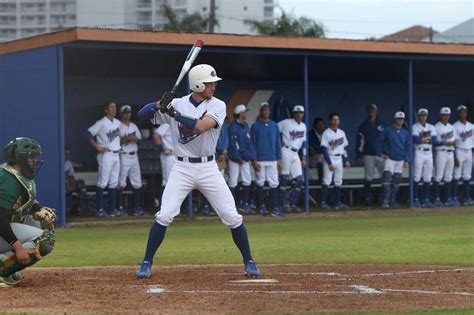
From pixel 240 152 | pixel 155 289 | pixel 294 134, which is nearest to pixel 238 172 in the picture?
pixel 240 152

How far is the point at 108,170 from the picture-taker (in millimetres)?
16844

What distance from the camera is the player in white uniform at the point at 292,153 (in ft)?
59.1

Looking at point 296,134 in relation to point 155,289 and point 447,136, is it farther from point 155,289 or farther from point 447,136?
point 155,289

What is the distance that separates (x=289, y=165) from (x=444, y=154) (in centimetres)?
365

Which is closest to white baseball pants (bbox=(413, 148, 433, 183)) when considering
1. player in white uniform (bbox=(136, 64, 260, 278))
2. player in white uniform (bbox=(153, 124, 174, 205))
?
player in white uniform (bbox=(153, 124, 174, 205))

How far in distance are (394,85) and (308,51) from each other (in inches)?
198

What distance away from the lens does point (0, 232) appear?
7.59 meters

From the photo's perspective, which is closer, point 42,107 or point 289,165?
point 42,107

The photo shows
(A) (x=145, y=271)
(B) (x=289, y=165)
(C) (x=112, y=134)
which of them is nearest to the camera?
(A) (x=145, y=271)

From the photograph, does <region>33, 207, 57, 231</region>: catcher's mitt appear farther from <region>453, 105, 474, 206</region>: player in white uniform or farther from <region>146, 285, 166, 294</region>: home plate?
<region>453, 105, 474, 206</region>: player in white uniform

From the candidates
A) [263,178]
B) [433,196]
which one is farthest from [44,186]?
[433,196]

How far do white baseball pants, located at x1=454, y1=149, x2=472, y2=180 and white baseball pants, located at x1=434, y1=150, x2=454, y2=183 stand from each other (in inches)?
10.4

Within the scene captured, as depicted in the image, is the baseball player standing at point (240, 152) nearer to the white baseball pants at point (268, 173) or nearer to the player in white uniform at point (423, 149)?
the white baseball pants at point (268, 173)

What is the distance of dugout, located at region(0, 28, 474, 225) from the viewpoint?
16.0 meters
